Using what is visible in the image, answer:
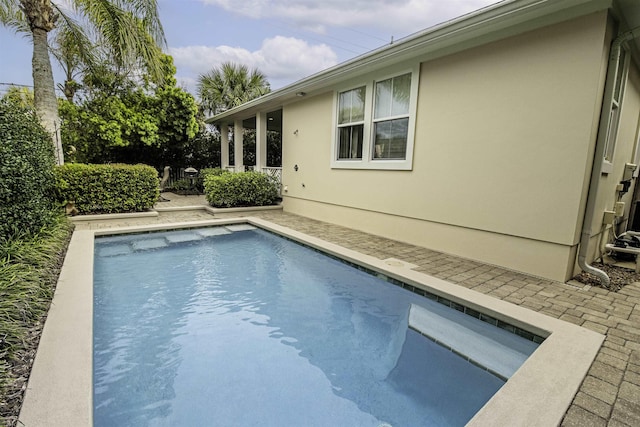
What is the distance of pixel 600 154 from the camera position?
438cm

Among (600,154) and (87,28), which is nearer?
(600,154)

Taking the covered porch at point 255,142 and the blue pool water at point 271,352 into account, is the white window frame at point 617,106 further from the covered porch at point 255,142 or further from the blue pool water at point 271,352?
the covered porch at point 255,142

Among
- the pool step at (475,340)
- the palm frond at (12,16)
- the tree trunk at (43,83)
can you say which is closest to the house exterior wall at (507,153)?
the pool step at (475,340)

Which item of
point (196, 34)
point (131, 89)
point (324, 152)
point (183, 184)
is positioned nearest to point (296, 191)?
point (324, 152)

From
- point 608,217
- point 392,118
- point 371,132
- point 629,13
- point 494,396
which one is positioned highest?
point 629,13

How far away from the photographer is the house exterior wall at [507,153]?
433 cm

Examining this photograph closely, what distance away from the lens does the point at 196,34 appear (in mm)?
14750

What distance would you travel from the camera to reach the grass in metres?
2.17

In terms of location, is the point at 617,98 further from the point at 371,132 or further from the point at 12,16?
the point at 12,16

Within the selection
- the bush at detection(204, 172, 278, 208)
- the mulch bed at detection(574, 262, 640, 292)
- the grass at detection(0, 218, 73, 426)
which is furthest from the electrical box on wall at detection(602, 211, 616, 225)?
the bush at detection(204, 172, 278, 208)

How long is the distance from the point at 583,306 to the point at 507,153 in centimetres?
242

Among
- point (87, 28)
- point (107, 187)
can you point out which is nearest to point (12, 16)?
point (87, 28)

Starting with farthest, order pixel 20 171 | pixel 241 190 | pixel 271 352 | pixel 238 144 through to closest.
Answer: pixel 238 144 → pixel 241 190 → pixel 20 171 → pixel 271 352

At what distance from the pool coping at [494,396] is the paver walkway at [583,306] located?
0.11 meters
